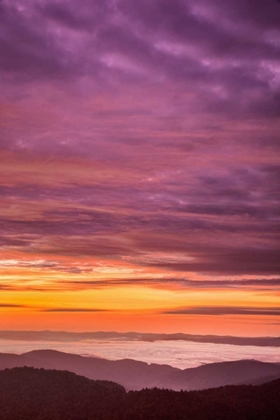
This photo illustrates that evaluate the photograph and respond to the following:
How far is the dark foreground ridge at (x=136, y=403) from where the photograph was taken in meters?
82.4

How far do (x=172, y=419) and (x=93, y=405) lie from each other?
22.9 m

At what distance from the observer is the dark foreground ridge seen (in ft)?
270

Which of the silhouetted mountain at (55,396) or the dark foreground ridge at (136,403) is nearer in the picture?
the dark foreground ridge at (136,403)

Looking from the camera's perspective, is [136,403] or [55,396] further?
[55,396]

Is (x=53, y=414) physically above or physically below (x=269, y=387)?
below

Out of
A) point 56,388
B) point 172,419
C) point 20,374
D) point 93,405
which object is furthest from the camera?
point 20,374

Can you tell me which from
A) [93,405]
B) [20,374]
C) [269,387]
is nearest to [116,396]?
[93,405]

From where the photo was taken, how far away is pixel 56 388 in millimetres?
117312

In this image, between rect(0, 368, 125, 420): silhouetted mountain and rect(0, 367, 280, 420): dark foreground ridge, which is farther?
rect(0, 368, 125, 420): silhouetted mountain

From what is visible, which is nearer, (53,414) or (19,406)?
(53,414)

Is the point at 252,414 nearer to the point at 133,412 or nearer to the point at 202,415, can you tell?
the point at 202,415

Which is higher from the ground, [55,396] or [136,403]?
[136,403]

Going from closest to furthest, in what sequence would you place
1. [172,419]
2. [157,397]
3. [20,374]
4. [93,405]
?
[172,419] → [157,397] → [93,405] → [20,374]

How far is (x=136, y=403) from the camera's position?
8962 cm
